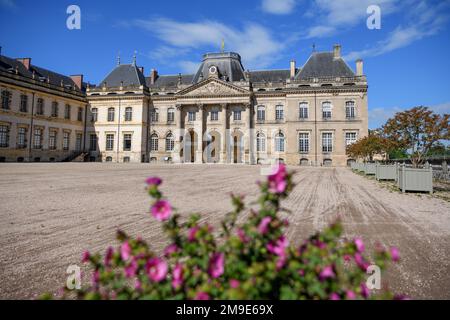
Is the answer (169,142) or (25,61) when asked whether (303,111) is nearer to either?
(169,142)

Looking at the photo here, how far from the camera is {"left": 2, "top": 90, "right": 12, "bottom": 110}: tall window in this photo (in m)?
32.0

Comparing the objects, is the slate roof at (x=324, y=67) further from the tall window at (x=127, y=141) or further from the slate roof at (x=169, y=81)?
the tall window at (x=127, y=141)

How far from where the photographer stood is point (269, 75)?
43250mm

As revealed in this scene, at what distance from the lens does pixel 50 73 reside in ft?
136

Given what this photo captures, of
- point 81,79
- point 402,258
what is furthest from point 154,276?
point 81,79

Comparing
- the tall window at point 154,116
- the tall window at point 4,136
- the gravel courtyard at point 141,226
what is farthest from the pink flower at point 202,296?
the tall window at point 154,116

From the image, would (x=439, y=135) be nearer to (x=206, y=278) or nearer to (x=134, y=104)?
(x=206, y=278)

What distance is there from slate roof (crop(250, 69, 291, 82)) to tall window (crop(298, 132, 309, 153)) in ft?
31.0

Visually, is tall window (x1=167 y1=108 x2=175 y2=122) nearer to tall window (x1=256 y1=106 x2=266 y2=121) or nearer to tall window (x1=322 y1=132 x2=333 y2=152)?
tall window (x1=256 y1=106 x2=266 y2=121)

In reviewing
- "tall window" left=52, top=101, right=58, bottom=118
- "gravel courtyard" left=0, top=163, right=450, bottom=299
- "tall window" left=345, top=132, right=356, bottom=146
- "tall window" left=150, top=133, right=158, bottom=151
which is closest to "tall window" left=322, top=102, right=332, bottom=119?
"tall window" left=345, top=132, right=356, bottom=146

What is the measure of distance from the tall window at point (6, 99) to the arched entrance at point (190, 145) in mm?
22344

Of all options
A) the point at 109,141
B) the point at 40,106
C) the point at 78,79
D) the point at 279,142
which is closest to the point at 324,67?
the point at 279,142

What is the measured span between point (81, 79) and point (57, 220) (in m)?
48.4
